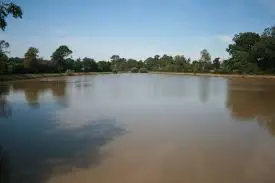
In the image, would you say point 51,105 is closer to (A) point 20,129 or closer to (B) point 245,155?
(A) point 20,129

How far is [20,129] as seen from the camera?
10023mm

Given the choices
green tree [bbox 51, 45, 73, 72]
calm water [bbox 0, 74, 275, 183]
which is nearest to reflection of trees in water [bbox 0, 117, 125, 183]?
calm water [bbox 0, 74, 275, 183]

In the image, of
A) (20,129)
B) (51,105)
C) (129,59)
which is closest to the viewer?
(20,129)

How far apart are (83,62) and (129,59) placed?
42.8 metres

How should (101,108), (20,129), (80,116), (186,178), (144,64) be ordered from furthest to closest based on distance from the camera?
(144,64) < (101,108) < (80,116) < (20,129) < (186,178)

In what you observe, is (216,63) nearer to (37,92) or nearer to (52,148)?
(37,92)

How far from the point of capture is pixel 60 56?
7050 centimetres

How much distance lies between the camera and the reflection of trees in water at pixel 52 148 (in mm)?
6152

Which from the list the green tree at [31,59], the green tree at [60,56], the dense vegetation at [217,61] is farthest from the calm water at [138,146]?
the green tree at [60,56]

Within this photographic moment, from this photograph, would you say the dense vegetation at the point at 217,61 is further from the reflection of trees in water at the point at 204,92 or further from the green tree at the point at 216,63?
the reflection of trees in water at the point at 204,92

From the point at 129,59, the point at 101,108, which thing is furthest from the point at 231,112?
the point at 129,59

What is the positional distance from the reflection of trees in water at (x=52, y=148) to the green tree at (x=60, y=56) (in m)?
59.6

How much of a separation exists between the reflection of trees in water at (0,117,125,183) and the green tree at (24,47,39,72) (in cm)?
4502

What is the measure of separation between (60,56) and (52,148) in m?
65.8
